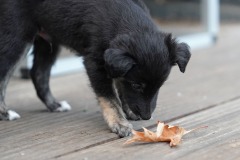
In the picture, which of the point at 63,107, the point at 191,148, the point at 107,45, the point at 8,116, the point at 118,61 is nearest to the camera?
the point at 191,148

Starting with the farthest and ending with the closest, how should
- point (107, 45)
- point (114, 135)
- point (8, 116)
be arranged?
point (8, 116) → point (107, 45) → point (114, 135)

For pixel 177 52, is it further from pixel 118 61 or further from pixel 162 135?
pixel 162 135

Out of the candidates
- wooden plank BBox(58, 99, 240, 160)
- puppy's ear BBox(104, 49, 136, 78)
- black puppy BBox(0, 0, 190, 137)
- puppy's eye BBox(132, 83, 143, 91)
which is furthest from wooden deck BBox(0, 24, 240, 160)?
puppy's ear BBox(104, 49, 136, 78)

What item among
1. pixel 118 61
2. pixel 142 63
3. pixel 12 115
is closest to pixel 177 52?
pixel 142 63

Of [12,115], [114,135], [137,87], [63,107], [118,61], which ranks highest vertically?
[118,61]

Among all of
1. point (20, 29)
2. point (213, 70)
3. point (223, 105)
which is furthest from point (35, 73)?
point (213, 70)

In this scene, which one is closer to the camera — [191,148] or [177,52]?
[191,148]

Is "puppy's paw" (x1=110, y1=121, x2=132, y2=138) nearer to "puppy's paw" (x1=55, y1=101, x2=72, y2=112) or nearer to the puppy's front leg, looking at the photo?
the puppy's front leg

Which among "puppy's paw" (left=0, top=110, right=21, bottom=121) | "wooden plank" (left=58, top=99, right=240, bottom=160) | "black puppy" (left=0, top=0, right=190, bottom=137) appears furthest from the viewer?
"puppy's paw" (left=0, top=110, right=21, bottom=121)
